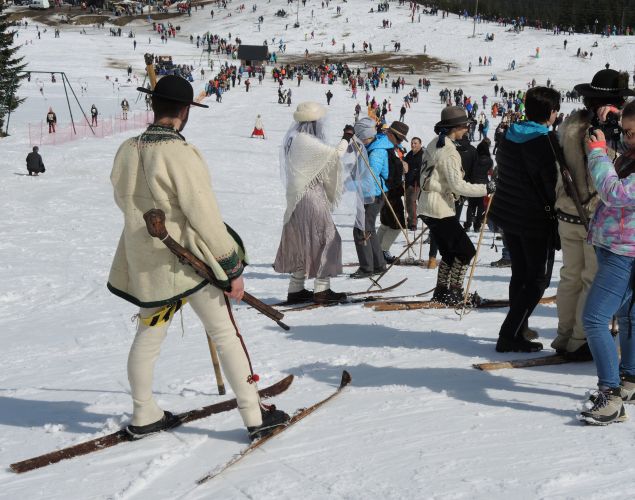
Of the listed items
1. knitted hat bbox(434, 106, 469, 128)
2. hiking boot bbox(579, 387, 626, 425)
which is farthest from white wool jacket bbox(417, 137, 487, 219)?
hiking boot bbox(579, 387, 626, 425)

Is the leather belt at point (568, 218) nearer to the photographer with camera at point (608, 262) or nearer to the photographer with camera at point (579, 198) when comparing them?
the photographer with camera at point (579, 198)

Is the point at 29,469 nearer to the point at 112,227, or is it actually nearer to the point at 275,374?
the point at 275,374

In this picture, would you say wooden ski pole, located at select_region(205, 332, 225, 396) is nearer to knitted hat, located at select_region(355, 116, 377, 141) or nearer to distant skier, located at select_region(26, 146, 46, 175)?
knitted hat, located at select_region(355, 116, 377, 141)

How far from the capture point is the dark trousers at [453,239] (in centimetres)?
663

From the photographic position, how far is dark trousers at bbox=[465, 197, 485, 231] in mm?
13531

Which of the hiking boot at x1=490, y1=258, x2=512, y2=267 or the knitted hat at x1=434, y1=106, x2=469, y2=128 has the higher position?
the knitted hat at x1=434, y1=106, x2=469, y2=128

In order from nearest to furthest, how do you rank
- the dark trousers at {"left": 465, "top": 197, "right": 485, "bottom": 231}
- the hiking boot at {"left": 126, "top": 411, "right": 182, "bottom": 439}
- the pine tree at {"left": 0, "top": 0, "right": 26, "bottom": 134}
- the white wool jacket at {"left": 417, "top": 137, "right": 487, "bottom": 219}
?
the hiking boot at {"left": 126, "top": 411, "right": 182, "bottom": 439} → the white wool jacket at {"left": 417, "top": 137, "right": 487, "bottom": 219} → the dark trousers at {"left": 465, "top": 197, "right": 485, "bottom": 231} → the pine tree at {"left": 0, "top": 0, "right": 26, "bottom": 134}

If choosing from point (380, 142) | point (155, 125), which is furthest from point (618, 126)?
point (380, 142)

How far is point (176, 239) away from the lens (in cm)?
361

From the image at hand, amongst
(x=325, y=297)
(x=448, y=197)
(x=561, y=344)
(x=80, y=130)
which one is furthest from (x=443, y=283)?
(x=80, y=130)

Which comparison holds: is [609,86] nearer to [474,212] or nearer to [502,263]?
[502,263]

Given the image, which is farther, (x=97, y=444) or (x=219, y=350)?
(x=97, y=444)

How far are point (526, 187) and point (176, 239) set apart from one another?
92.8 inches

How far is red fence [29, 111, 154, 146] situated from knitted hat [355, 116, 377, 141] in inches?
803
